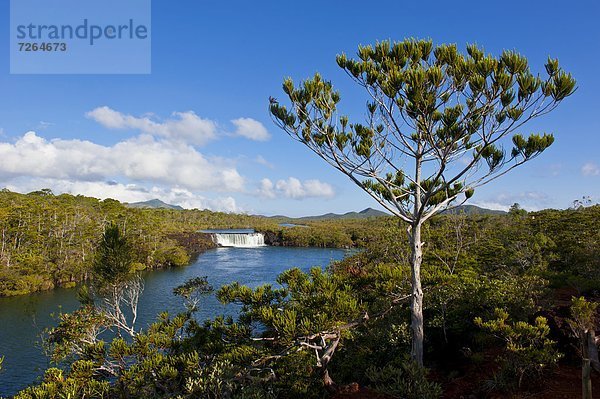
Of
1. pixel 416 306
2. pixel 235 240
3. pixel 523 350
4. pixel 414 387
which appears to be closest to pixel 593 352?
pixel 523 350

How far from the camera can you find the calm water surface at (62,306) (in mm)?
14820

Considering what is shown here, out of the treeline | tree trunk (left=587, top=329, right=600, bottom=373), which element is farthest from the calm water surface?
tree trunk (left=587, top=329, right=600, bottom=373)

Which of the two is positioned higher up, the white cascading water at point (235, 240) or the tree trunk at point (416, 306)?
the tree trunk at point (416, 306)

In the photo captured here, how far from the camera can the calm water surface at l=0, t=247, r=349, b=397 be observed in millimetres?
14820

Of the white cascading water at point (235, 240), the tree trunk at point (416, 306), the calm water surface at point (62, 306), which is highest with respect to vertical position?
the tree trunk at point (416, 306)

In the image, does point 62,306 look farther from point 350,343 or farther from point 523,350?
point 523,350

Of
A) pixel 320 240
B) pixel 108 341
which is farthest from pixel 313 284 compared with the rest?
pixel 320 240

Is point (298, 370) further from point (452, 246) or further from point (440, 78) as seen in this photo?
point (452, 246)

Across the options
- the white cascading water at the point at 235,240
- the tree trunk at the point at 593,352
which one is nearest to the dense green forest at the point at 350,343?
the tree trunk at the point at 593,352

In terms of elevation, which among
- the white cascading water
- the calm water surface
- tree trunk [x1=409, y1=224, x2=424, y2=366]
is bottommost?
the calm water surface

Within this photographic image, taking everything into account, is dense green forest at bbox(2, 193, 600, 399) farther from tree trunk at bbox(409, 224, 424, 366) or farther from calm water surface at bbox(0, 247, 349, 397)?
calm water surface at bbox(0, 247, 349, 397)

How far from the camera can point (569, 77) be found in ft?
17.1

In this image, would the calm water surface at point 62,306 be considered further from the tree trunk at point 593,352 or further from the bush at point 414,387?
the tree trunk at point 593,352

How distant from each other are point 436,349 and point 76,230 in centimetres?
3653
